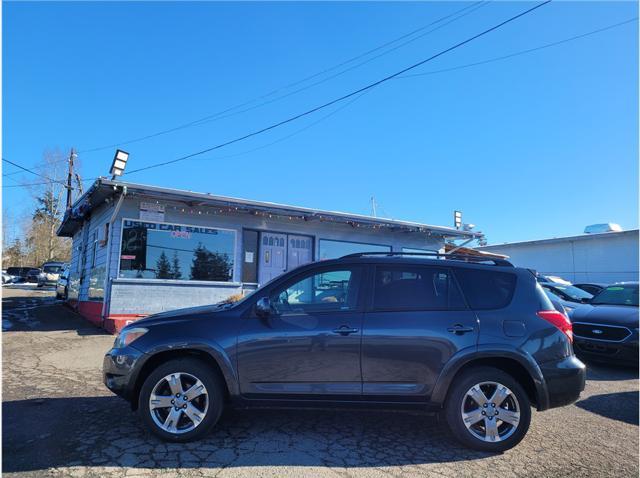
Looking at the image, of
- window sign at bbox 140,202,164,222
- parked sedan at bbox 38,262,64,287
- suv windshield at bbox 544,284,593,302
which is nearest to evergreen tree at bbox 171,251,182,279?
window sign at bbox 140,202,164,222

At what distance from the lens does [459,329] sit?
418cm

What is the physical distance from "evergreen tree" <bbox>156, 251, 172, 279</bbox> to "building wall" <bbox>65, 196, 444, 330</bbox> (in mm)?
193

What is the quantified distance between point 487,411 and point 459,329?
79 cm

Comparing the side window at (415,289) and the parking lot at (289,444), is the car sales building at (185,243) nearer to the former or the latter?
the parking lot at (289,444)

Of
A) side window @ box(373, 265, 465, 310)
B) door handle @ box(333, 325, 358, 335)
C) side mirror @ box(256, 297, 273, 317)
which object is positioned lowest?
door handle @ box(333, 325, 358, 335)

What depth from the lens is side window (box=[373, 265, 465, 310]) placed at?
4332 mm

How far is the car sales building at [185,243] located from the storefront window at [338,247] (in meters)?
0.03

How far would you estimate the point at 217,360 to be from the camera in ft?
13.6

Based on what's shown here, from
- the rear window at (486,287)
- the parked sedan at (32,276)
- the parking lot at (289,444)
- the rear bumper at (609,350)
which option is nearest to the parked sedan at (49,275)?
A: the parked sedan at (32,276)

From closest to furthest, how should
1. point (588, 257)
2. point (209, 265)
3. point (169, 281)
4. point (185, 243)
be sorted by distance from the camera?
point (169, 281)
point (185, 243)
point (209, 265)
point (588, 257)

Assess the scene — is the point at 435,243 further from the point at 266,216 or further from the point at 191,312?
the point at 191,312

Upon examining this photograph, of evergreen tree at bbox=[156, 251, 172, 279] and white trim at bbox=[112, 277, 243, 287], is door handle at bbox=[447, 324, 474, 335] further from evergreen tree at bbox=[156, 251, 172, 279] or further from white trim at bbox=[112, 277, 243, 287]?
evergreen tree at bbox=[156, 251, 172, 279]

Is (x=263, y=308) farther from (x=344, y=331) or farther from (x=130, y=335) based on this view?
(x=130, y=335)

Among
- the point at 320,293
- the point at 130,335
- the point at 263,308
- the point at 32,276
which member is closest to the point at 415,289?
the point at 320,293
